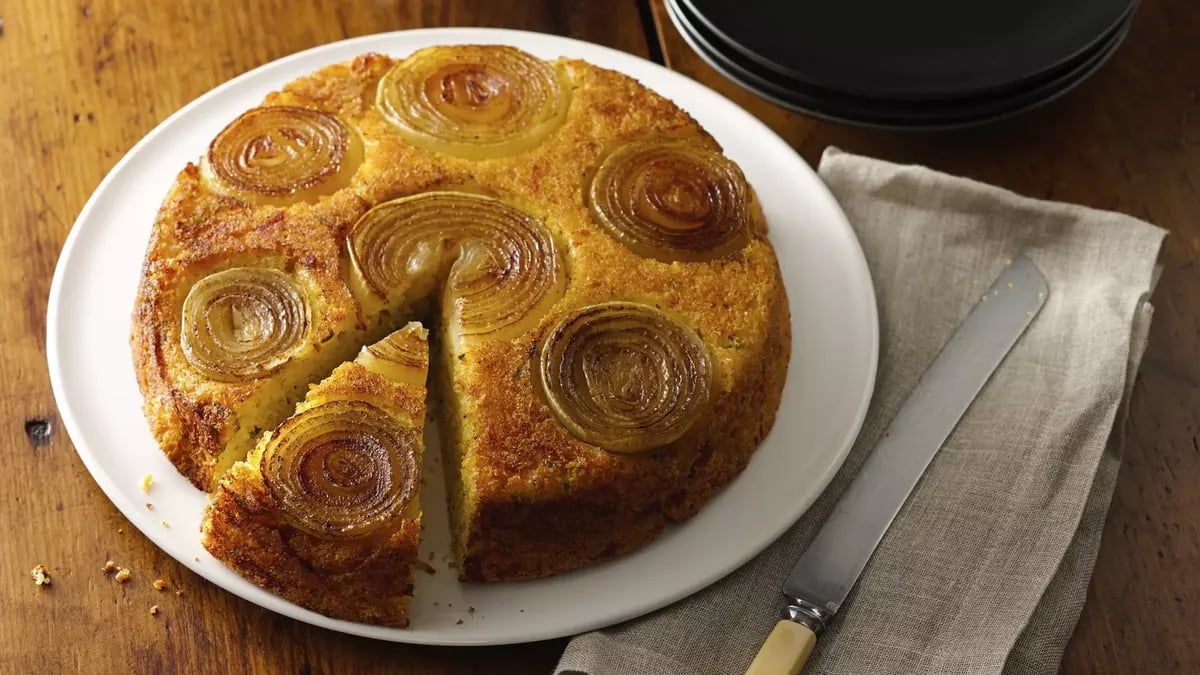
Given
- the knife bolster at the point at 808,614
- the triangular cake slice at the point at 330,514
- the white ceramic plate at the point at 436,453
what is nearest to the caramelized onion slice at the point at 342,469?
the triangular cake slice at the point at 330,514

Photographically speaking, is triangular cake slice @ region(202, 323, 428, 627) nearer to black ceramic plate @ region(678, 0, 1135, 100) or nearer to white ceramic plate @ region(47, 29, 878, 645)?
white ceramic plate @ region(47, 29, 878, 645)

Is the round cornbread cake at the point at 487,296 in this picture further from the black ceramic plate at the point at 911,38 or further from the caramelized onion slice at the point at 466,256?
the black ceramic plate at the point at 911,38

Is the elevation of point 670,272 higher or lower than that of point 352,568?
higher

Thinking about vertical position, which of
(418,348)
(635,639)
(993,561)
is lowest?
(635,639)

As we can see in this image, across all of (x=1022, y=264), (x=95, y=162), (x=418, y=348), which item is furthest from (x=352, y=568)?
(x=1022, y=264)

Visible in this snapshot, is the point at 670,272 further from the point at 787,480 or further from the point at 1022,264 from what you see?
the point at 1022,264

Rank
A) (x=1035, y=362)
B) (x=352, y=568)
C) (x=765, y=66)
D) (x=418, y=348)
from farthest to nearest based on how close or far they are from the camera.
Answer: (x=765, y=66) < (x=1035, y=362) < (x=418, y=348) < (x=352, y=568)

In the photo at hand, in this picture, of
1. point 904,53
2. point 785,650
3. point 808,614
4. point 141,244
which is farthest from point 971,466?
point 141,244

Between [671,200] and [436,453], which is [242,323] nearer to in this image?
[436,453]
